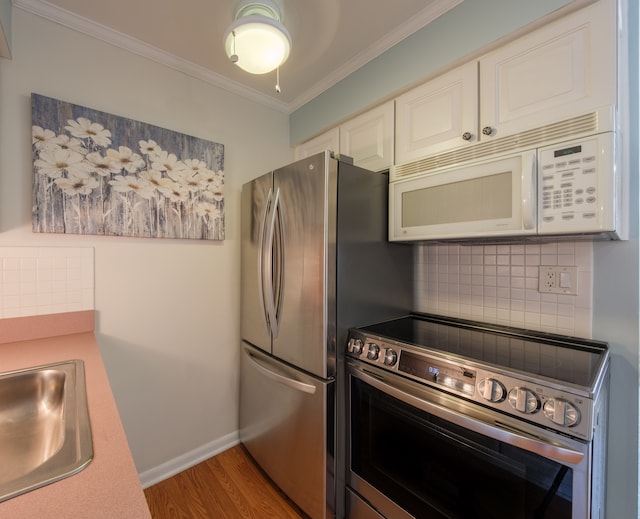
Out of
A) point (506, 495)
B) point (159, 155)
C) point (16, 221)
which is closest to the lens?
point (506, 495)

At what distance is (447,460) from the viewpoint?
3.61ft

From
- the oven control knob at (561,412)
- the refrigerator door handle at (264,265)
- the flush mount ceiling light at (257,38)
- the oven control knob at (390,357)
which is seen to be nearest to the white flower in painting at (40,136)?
the flush mount ceiling light at (257,38)

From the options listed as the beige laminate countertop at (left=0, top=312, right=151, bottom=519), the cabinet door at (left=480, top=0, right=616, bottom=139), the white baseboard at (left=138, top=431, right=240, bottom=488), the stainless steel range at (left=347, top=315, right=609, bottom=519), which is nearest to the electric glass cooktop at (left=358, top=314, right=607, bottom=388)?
the stainless steel range at (left=347, top=315, right=609, bottom=519)

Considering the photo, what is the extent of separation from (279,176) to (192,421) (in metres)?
1.63

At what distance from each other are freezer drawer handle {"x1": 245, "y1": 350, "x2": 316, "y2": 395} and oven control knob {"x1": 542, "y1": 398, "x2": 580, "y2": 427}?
90 centimetres

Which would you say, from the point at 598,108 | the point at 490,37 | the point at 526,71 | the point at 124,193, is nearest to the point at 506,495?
the point at 598,108

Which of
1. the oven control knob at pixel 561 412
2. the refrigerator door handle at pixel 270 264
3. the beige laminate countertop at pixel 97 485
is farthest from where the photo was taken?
the refrigerator door handle at pixel 270 264

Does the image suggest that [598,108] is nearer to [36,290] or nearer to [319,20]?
[319,20]

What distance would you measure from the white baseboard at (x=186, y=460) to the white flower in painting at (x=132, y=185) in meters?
1.55

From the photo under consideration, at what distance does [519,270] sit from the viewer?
147 cm

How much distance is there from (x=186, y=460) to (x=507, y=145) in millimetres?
2437

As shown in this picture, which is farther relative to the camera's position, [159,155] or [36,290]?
[159,155]

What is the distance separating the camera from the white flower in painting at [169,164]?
173 cm

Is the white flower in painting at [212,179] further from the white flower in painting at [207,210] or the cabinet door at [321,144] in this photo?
the cabinet door at [321,144]
